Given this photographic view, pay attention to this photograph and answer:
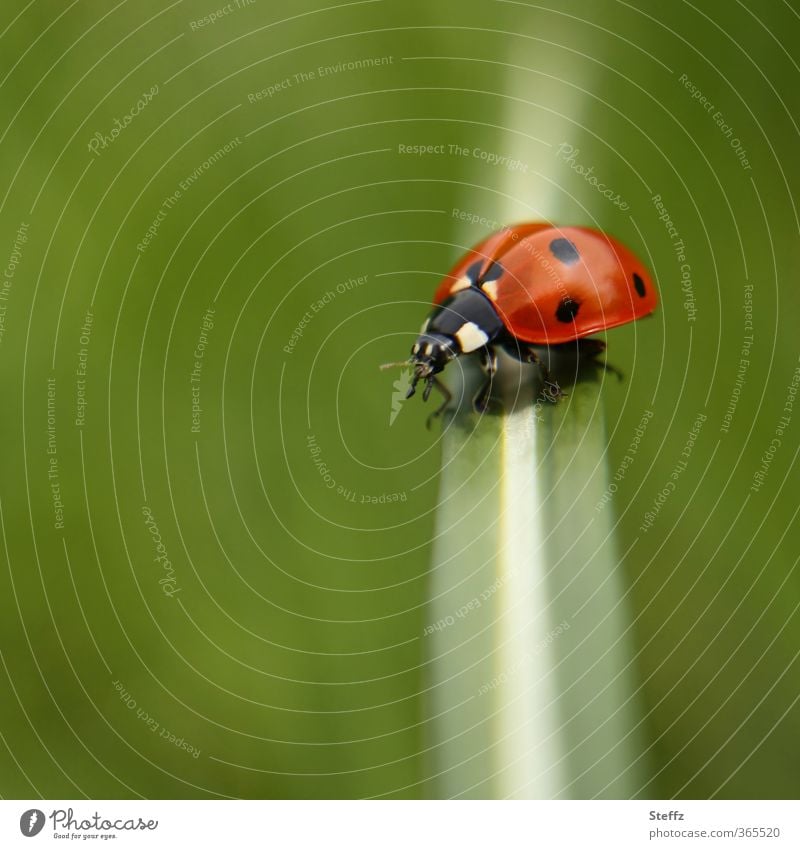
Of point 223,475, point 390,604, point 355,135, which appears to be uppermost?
point 355,135

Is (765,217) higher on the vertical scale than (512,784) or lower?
higher

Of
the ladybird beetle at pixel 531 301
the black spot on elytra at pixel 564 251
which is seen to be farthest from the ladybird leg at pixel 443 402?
the black spot on elytra at pixel 564 251

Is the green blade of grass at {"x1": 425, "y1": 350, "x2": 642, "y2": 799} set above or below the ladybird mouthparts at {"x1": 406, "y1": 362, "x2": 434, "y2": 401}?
below

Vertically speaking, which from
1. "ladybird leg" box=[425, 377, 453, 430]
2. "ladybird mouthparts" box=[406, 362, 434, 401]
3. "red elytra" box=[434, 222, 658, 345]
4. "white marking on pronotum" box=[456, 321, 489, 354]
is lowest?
"ladybird leg" box=[425, 377, 453, 430]

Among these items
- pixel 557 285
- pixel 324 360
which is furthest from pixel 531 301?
pixel 324 360

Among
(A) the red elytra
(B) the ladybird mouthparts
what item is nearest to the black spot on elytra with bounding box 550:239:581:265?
(A) the red elytra

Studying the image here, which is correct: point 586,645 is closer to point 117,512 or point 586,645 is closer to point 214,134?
point 117,512

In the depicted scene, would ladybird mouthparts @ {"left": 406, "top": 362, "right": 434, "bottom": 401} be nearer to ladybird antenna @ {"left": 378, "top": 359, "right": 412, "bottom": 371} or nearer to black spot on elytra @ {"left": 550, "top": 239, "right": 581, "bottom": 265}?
ladybird antenna @ {"left": 378, "top": 359, "right": 412, "bottom": 371}
